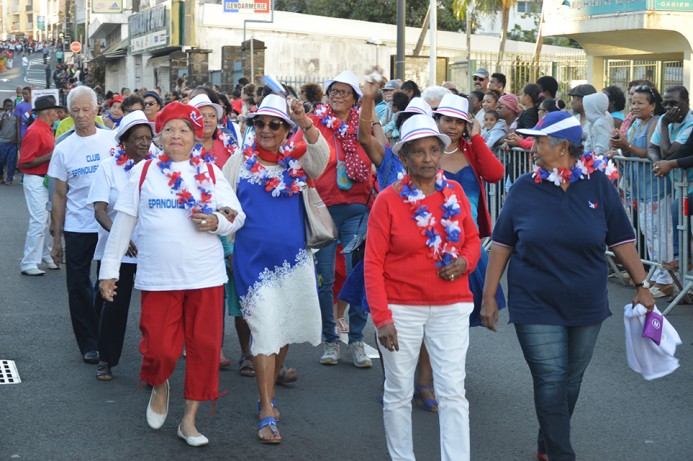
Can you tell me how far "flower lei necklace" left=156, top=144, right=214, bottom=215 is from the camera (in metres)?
6.00

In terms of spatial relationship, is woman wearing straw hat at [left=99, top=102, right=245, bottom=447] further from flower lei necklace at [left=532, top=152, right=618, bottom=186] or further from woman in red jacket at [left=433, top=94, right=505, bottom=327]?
flower lei necklace at [left=532, top=152, right=618, bottom=186]

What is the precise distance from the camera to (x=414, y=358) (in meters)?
5.32

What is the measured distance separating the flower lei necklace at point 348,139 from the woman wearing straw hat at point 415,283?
88.2 inches

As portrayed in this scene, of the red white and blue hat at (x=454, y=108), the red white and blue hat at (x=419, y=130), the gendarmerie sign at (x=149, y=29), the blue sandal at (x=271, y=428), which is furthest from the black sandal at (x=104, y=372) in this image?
the gendarmerie sign at (x=149, y=29)

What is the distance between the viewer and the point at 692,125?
10234 mm

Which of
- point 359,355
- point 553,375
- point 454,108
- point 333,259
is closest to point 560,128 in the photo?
point 553,375

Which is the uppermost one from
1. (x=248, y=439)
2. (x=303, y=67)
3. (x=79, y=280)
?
(x=303, y=67)

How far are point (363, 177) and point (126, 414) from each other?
2.36 m

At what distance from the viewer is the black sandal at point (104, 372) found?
7.70m

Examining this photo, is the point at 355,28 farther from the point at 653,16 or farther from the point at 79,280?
the point at 79,280

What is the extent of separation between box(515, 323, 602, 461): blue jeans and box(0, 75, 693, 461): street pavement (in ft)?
2.18

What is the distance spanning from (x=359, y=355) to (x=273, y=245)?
6.14 feet

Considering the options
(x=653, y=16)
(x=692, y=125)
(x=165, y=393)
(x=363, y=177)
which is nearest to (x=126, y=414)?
(x=165, y=393)

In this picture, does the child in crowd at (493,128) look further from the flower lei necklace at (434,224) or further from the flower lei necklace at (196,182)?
the flower lei necklace at (434,224)
